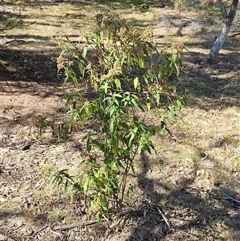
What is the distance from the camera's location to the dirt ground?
349cm

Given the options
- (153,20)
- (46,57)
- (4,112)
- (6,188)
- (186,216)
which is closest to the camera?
(186,216)

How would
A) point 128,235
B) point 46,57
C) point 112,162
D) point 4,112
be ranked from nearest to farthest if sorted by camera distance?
point 112,162
point 128,235
point 4,112
point 46,57

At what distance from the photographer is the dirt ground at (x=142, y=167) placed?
11.5 ft

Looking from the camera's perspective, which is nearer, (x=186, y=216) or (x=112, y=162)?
(x=112, y=162)

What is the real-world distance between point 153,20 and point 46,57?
209 inches

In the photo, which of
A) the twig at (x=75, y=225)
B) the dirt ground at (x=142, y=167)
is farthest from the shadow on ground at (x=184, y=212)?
the twig at (x=75, y=225)

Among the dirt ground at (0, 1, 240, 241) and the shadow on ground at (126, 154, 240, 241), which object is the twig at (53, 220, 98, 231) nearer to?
the dirt ground at (0, 1, 240, 241)

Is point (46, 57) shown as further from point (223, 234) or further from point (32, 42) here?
point (223, 234)

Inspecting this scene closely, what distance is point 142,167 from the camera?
14.4 feet

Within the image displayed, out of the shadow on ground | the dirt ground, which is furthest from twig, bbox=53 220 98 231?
the shadow on ground

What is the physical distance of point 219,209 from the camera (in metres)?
3.81

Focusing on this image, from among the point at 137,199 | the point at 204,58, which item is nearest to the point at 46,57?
the point at 204,58

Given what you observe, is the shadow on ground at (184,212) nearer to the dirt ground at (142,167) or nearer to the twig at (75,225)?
the dirt ground at (142,167)

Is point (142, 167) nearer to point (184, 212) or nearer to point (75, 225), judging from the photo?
point (184, 212)
